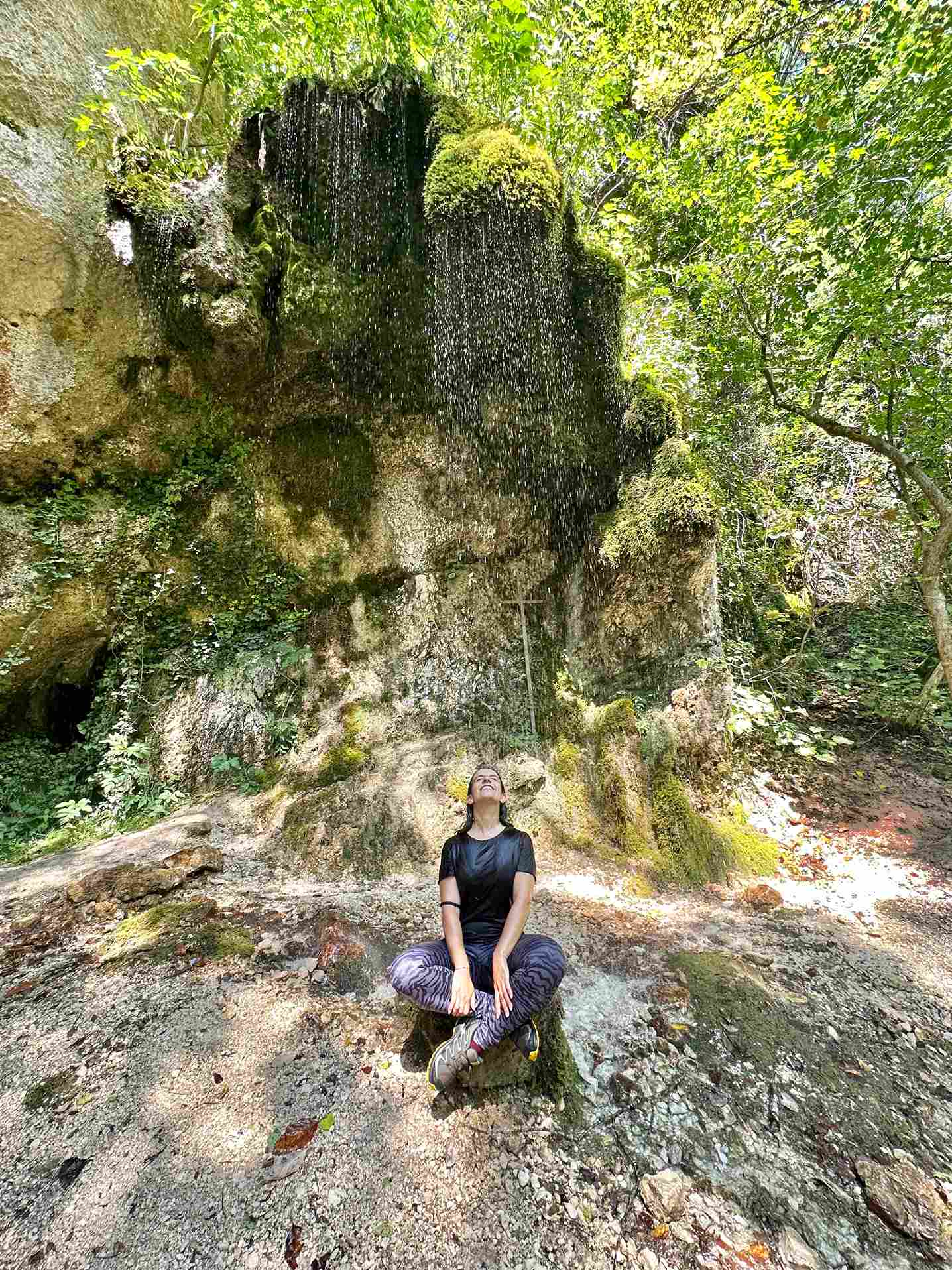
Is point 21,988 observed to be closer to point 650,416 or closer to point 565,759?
point 565,759

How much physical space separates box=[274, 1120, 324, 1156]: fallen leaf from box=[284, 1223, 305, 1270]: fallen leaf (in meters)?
0.29

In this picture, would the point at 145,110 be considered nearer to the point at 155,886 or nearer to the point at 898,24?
the point at 155,886

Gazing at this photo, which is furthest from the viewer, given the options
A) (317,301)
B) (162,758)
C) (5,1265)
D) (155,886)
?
(162,758)

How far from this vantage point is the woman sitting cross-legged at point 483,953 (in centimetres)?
229

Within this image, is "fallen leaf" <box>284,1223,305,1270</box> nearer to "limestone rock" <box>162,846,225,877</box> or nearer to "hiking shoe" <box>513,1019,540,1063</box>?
"hiking shoe" <box>513,1019,540,1063</box>

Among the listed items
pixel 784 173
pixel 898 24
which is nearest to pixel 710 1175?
pixel 784 173

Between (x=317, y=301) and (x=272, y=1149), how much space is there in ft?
21.5

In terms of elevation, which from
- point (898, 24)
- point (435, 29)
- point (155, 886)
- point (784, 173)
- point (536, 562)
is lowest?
point (155, 886)

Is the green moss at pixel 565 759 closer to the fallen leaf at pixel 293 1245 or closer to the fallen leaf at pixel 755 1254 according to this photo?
the fallen leaf at pixel 755 1254

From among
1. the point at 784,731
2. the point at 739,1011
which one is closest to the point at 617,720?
the point at 784,731

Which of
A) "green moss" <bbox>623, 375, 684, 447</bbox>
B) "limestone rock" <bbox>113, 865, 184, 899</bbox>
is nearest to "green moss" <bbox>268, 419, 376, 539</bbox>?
"green moss" <bbox>623, 375, 684, 447</bbox>

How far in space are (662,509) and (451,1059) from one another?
16.7 ft

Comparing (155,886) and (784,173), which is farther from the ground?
(784,173)

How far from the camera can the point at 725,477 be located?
783 cm
